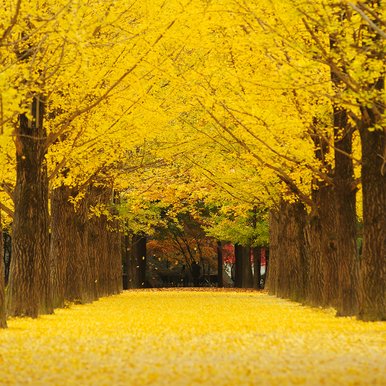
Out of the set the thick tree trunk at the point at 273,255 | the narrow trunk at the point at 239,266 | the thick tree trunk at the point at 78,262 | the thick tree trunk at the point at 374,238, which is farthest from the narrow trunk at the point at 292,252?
the narrow trunk at the point at 239,266

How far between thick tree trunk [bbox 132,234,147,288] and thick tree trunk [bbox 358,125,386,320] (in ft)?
134

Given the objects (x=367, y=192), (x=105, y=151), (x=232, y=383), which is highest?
A: (x=105, y=151)

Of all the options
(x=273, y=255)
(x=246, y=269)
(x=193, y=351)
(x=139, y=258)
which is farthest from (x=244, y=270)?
(x=193, y=351)

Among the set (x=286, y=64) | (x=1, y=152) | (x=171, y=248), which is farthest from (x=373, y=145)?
(x=171, y=248)

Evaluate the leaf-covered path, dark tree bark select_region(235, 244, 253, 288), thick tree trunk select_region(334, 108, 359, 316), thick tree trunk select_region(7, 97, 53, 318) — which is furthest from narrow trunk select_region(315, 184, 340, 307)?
dark tree bark select_region(235, 244, 253, 288)

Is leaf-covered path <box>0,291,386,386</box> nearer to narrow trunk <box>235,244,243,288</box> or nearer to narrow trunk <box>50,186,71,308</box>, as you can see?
narrow trunk <box>50,186,71,308</box>

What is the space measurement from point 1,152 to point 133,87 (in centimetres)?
417

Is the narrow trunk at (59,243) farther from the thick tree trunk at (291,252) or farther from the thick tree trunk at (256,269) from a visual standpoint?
the thick tree trunk at (256,269)

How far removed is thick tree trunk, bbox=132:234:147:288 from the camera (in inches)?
2436

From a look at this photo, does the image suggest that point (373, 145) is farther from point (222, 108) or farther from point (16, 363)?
point (16, 363)

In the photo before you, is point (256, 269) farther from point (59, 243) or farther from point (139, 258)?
point (59, 243)

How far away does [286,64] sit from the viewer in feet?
63.5

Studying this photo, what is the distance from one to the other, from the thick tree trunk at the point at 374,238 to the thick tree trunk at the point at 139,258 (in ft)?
134

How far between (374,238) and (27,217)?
26.2ft
